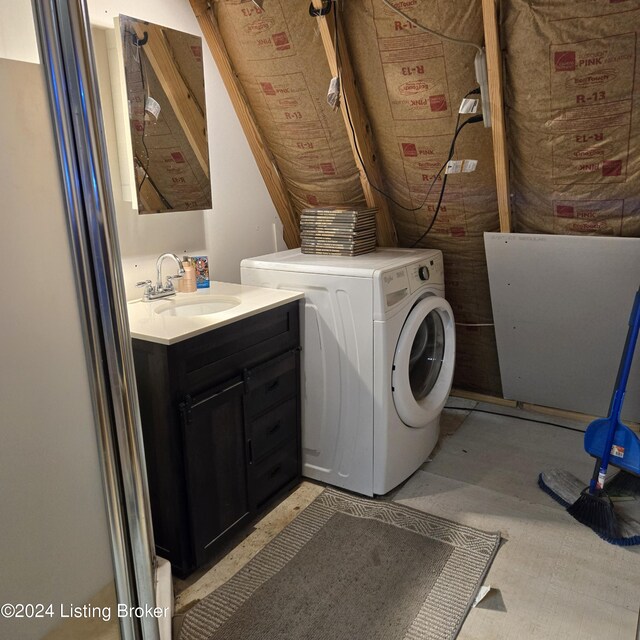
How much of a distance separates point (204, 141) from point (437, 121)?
1004 mm

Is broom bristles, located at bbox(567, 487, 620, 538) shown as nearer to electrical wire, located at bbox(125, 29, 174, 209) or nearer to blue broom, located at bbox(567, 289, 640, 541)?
blue broom, located at bbox(567, 289, 640, 541)

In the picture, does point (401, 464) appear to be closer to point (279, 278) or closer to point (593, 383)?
point (279, 278)

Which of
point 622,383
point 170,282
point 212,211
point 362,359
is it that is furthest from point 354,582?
point 212,211

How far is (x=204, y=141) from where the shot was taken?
7.93 ft

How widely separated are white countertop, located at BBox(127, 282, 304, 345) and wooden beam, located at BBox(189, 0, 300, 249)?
2.44 feet

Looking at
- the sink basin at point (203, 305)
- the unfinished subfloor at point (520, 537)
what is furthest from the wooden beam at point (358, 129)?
the unfinished subfloor at point (520, 537)

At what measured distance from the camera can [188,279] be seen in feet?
7.47

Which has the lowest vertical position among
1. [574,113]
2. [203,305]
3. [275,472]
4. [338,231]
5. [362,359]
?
[275,472]

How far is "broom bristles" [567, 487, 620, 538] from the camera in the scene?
6.72ft

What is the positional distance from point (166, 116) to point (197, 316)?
84 cm

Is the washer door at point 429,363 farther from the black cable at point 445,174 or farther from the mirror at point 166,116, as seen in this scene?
the mirror at point 166,116

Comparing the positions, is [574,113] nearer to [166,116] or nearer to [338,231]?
[338,231]

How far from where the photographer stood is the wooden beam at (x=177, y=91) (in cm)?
211

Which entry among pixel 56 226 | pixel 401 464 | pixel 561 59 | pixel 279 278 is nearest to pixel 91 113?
pixel 56 226
